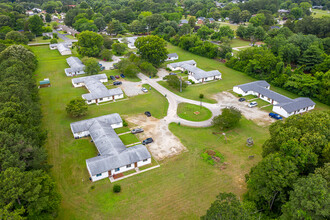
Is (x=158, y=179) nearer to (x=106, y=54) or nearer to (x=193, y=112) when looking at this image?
(x=193, y=112)

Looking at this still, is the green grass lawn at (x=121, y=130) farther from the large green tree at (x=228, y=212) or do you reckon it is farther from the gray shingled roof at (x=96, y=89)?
the large green tree at (x=228, y=212)

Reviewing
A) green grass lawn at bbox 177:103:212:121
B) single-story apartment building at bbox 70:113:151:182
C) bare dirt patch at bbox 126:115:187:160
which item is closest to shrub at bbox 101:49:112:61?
green grass lawn at bbox 177:103:212:121

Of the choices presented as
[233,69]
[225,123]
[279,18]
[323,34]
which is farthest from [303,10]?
[225,123]

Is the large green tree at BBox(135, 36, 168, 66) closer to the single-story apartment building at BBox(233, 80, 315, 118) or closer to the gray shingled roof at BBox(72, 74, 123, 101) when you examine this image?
the gray shingled roof at BBox(72, 74, 123, 101)

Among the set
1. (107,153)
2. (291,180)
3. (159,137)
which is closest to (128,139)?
(159,137)

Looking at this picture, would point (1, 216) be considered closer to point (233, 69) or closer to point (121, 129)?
point (121, 129)

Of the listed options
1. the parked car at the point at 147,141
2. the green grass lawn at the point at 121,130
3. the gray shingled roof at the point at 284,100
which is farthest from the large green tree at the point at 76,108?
the gray shingled roof at the point at 284,100
